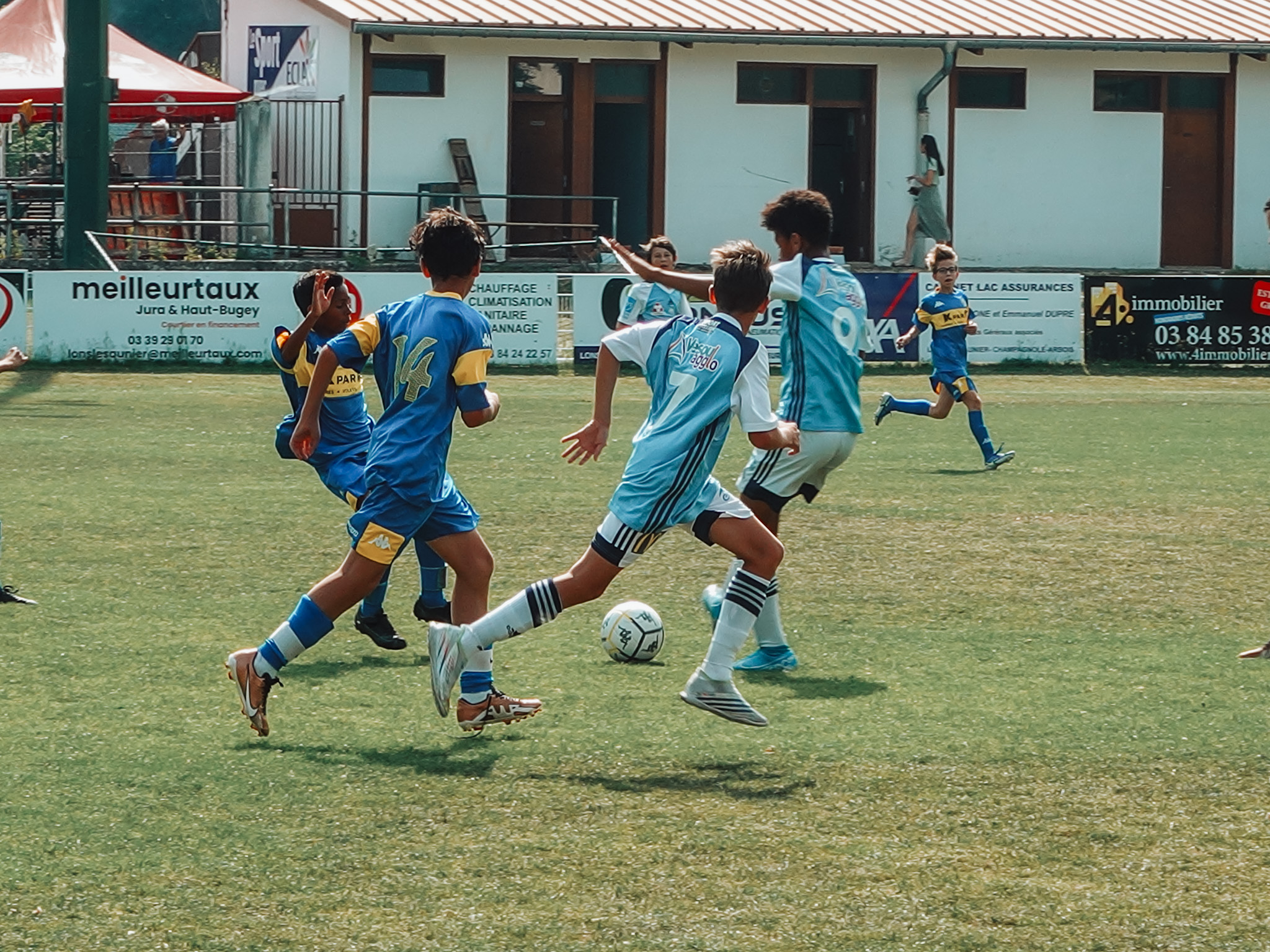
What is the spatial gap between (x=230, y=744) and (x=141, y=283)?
15.1 metres

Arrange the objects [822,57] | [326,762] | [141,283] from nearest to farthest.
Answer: [326,762], [141,283], [822,57]

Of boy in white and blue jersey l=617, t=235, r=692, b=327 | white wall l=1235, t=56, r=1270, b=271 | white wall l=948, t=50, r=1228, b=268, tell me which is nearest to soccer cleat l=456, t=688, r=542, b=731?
boy in white and blue jersey l=617, t=235, r=692, b=327

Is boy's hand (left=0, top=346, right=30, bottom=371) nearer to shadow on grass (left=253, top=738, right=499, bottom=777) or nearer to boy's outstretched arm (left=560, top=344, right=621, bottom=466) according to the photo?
shadow on grass (left=253, top=738, right=499, bottom=777)

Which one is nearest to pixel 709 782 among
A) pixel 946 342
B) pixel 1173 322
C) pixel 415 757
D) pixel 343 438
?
pixel 415 757

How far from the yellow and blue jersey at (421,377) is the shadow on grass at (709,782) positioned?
41.1 inches

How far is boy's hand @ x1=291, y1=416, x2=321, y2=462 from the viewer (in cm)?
587

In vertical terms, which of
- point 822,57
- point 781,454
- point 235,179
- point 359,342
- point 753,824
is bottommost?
point 753,824

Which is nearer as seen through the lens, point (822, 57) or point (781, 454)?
point (781, 454)

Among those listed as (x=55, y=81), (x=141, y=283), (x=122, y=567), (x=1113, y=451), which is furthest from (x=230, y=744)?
(x=55, y=81)

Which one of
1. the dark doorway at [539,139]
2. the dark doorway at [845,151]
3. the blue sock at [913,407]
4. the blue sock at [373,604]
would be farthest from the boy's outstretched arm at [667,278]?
the dark doorway at [845,151]

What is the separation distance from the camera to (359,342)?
18.8 feet

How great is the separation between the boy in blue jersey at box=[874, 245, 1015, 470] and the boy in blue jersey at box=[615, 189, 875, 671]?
22.0 ft

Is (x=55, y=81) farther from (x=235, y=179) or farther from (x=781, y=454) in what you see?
(x=781, y=454)

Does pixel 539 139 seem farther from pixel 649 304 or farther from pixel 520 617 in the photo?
pixel 520 617
